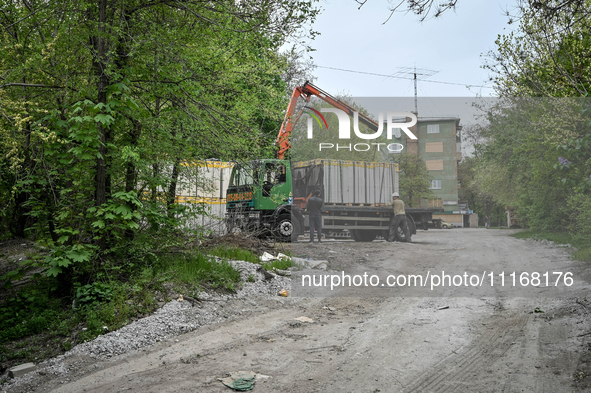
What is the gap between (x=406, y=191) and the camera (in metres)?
13.1

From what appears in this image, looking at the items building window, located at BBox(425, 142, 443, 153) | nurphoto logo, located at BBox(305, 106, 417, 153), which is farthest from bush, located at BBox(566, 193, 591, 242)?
nurphoto logo, located at BBox(305, 106, 417, 153)

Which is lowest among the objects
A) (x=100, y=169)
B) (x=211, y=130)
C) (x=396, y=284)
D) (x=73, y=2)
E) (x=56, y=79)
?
(x=396, y=284)

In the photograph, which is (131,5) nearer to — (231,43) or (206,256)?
(231,43)

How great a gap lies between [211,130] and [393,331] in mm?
4232

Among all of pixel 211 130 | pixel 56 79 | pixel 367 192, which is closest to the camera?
pixel 56 79

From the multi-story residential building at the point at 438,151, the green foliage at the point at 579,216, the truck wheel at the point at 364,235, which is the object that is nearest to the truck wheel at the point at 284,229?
the truck wheel at the point at 364,235

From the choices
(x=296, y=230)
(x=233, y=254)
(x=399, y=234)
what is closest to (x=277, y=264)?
(x=233, y=254)

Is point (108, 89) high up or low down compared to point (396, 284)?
up

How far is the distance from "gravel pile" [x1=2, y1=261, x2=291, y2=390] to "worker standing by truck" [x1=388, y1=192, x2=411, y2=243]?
6387mm

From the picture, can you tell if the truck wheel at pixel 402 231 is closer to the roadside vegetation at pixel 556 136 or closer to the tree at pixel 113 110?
the roadside vegetation at pixel 556 136

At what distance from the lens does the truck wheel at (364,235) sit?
15562mm

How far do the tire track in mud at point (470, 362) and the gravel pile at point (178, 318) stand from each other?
3.36 m

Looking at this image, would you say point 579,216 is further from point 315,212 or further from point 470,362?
point 315,212

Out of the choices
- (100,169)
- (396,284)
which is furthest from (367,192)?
(100,169)
